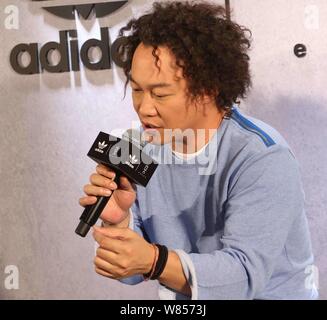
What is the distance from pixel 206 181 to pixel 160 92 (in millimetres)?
217

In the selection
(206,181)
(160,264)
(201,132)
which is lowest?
(160,264)

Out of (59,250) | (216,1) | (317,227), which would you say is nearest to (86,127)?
(59,250)

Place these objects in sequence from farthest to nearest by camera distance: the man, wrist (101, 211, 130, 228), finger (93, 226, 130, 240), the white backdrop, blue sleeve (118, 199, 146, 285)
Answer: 1. the white backdrop
2. blue sleeve (118, 199, 146, 285)
3. wrist (101, 211, 130, 228)
4. the man
5. finger (93, 226, 130, 240)

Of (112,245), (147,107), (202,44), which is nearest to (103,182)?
(112,245)

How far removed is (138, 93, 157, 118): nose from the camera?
108cm

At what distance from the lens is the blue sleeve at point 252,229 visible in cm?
91

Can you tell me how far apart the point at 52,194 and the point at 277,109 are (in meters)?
0.74

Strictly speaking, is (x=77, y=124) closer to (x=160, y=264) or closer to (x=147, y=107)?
(x=147, y=107)

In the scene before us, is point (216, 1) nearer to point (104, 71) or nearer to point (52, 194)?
point (104, 71)

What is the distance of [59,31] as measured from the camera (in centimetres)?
159

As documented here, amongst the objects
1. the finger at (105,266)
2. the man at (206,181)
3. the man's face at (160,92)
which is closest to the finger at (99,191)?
the man at (206,181)

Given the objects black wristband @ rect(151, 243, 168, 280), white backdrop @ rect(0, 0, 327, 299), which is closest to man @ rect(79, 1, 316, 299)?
black wristband @ rect(151, 243, 168, 280)

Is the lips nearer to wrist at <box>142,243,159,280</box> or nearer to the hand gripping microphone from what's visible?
the hand gripping microphone

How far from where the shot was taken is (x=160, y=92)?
107cm
